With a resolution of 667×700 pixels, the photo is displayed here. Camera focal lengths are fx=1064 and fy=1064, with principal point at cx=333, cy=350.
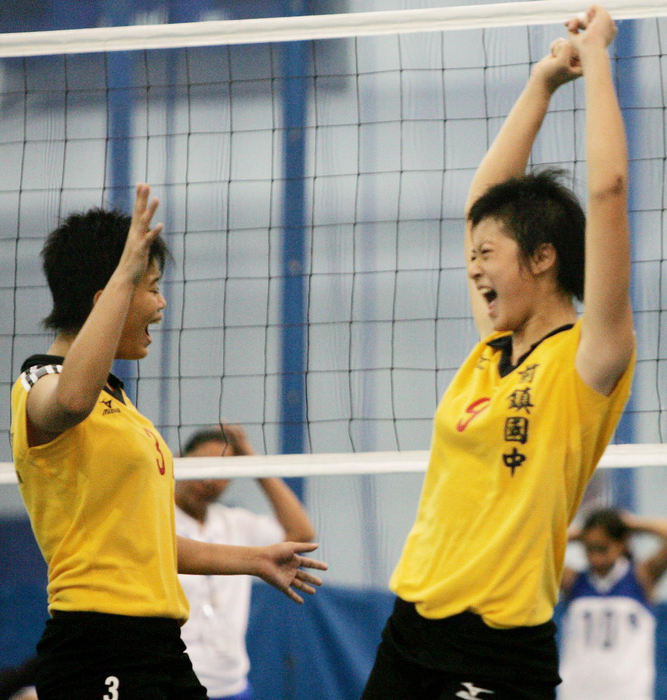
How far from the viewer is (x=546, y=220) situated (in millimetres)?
1932

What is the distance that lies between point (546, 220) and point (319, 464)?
5.40 feet

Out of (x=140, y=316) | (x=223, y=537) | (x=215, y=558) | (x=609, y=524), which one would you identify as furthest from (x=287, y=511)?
(x=140, y=316)

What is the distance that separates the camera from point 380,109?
4.41 metres

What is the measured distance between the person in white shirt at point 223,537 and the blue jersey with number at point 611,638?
106cm

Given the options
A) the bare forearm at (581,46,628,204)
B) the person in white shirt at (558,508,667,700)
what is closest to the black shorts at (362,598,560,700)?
the bare forearm at (581,46,628,204)

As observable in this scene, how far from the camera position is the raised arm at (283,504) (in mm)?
3832

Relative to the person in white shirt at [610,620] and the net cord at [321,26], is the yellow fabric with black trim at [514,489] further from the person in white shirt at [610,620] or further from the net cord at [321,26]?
the person in white shirt at [610,620]

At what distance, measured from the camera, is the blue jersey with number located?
3893 mm

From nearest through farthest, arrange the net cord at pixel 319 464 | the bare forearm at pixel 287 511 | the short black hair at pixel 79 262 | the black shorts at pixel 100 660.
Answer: the black shorts at pixel 100 660 → the short black hair at pixel 79 262 → the net cord at pixel 319 464 → the bare forearm at pixel 287 511

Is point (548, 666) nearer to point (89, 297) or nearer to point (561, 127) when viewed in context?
point (89, 297)

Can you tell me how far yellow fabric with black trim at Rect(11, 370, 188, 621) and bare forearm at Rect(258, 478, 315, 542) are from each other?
181cm

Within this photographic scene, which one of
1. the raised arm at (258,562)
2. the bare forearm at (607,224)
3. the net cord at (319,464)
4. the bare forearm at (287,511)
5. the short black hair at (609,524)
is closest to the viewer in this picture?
the bare forearm at (607,224)

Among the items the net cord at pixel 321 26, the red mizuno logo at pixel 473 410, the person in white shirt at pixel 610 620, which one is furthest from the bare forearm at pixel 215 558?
the person in white shirt at pixel 610 620

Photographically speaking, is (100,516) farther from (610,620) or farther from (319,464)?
(610,620)
